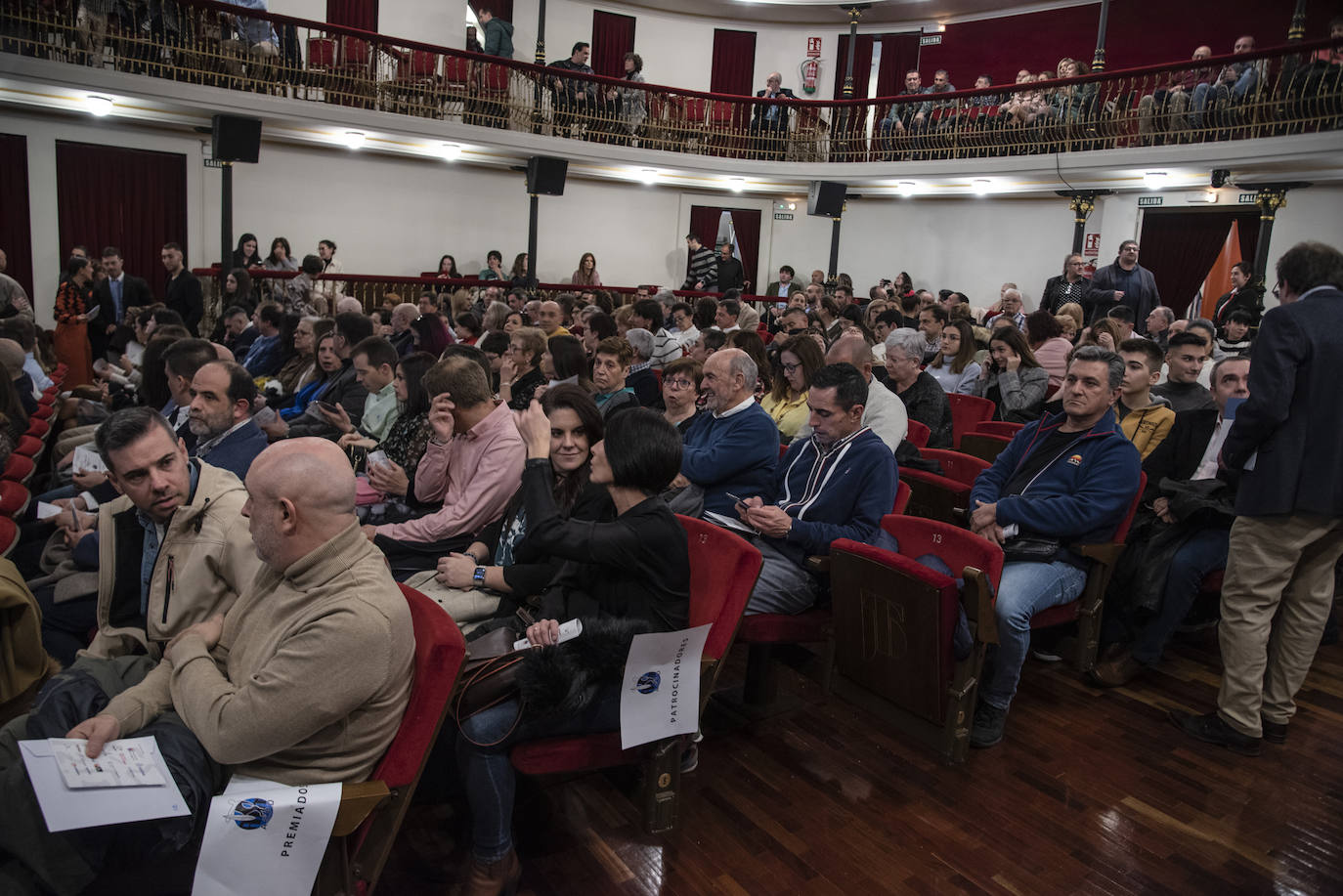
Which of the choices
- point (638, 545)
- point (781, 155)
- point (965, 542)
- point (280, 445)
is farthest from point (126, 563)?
point (781, 155)

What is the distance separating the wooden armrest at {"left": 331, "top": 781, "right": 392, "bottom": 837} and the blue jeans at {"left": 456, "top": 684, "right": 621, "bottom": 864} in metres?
0.30

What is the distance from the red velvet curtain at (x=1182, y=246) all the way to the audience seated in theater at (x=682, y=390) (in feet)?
34.4

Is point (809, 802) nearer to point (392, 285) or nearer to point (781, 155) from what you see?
point (392, 285)

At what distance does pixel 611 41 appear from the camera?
15.5 meters

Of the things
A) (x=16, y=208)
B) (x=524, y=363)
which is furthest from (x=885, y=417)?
(x=16, y=208)

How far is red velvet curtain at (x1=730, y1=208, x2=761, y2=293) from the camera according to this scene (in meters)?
15.9

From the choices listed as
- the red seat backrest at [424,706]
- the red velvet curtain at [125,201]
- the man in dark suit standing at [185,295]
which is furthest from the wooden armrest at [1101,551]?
the red velvet curtain at [125,201]

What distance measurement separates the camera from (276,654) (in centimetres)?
161

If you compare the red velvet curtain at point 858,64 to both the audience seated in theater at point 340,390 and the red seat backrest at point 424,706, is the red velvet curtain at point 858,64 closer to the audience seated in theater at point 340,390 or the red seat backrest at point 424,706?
the audience seated in theater at point 340,390

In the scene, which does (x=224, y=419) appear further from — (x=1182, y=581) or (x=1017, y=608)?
(x=1182, y=581)

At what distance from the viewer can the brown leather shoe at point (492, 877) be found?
78.7 inches

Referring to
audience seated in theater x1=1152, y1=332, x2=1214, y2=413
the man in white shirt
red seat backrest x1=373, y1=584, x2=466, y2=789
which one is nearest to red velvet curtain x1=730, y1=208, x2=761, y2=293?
audience seated in theater x1=1152, y1=332, x2=1214, y2=413

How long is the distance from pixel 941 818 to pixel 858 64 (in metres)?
15.7

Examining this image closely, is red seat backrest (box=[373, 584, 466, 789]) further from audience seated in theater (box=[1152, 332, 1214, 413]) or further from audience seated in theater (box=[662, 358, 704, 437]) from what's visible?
audience seated in theater (box=[1152, 332, 1214, 413])
